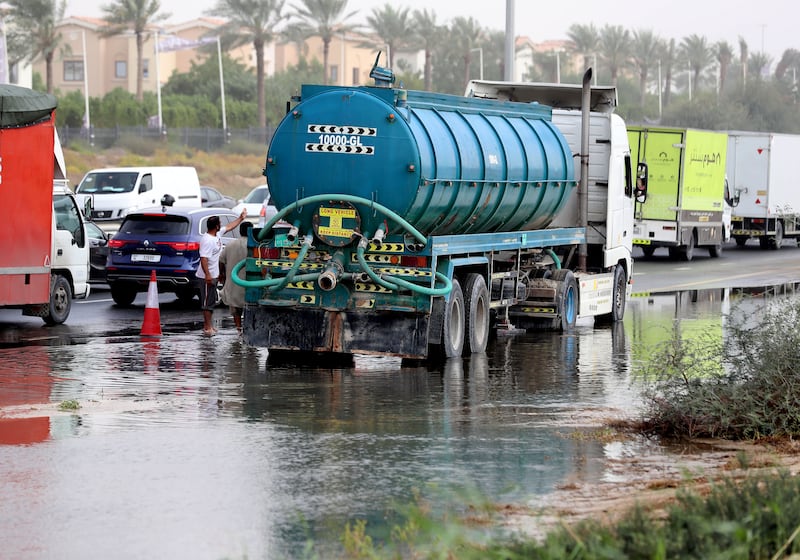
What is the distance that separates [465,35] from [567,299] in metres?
75.6

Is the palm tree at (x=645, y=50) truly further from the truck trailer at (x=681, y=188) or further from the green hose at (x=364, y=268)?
the green hose at (x=364, y=268)

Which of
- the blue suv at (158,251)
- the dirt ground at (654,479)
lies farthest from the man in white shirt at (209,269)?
the dirt ground at (654,479)

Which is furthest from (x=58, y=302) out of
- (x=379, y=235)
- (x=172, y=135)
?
(x=172, y=135)

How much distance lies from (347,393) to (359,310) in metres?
2.02

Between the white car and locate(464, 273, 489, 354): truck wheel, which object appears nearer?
locate(464, 273, 489, 354): truck wheel

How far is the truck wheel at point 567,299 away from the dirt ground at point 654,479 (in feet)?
28.3

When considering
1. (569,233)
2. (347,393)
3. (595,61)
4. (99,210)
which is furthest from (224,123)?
(347,393)

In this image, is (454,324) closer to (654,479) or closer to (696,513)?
(654,479)

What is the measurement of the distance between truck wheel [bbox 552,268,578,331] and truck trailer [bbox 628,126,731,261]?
13778 mm

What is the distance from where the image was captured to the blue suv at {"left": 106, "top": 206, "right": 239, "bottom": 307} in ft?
73.0

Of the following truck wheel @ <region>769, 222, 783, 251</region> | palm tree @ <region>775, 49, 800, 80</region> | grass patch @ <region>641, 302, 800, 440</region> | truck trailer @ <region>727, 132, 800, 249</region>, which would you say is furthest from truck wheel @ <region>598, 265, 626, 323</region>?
palm tree @ <region>775, 49, 800, 80</region>

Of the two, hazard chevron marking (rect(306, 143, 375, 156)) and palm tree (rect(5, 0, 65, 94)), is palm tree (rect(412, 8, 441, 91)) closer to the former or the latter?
palm tree (rect(5, 0, 65, 94))

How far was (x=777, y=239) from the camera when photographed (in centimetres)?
4297

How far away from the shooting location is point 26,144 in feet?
58.4
